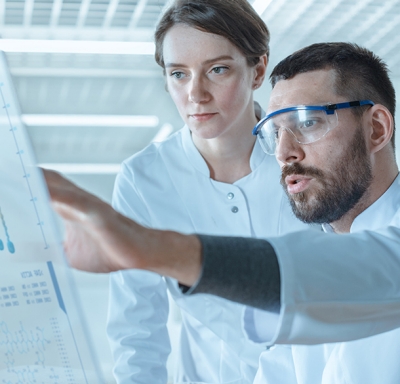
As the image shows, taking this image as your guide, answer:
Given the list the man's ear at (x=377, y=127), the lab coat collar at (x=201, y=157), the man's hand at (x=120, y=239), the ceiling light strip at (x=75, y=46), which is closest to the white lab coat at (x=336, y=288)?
the man's hand at (x=120, y=239)

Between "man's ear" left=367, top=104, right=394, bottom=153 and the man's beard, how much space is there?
0.03m

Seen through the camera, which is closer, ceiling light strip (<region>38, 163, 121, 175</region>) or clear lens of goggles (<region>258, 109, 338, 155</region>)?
clear lens of goggles (<region>258, 109, 338, 155</region>)

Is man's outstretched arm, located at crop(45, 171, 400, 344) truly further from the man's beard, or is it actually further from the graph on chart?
the man's beard

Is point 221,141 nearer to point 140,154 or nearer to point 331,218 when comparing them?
point 140,154

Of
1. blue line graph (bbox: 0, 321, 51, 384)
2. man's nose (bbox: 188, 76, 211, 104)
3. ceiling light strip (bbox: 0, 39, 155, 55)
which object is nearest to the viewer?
blue line graph (bbox: 0, 321, 51, 384)

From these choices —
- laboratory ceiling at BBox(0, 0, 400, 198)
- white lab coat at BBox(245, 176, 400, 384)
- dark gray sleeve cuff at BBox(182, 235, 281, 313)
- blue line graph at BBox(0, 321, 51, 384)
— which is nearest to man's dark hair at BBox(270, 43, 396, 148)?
white lab coat at BBox(245, 176, 400, 384)

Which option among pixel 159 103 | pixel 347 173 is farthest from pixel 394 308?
pixel 159 103

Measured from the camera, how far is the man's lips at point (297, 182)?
1.31 m

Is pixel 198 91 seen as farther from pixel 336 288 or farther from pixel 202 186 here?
pixel 336 288

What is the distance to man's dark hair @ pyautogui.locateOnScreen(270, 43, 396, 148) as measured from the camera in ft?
4.43

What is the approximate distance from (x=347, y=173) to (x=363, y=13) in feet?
8.41

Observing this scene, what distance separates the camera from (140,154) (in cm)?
167

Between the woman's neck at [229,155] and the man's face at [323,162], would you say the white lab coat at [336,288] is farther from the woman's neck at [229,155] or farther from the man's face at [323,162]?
the woman's neck at [229,155]

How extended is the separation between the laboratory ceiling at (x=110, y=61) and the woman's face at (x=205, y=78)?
1.07m
